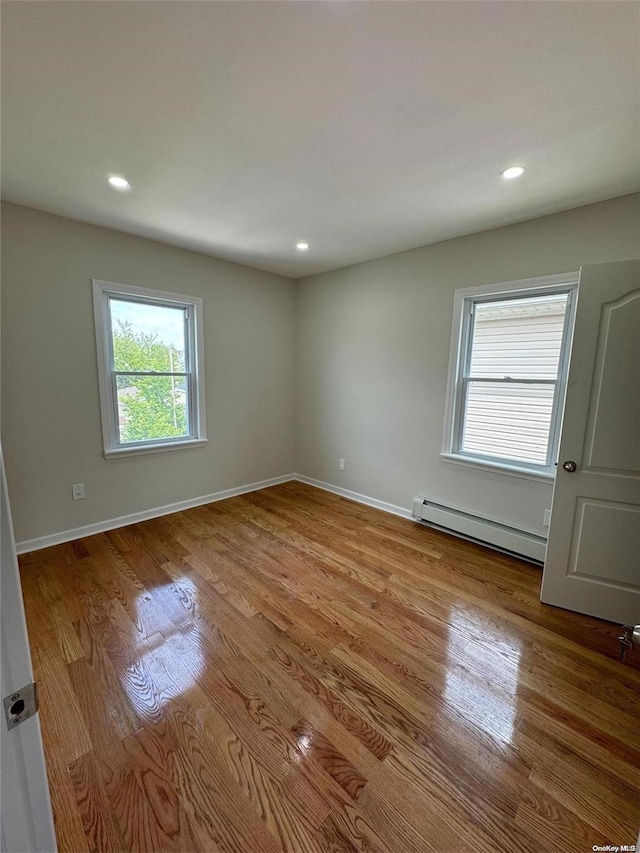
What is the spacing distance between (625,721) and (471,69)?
8.99 feet

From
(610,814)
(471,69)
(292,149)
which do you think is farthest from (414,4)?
(610,814)

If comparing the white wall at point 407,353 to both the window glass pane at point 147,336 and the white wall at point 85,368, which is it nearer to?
the white wall at point 85,368

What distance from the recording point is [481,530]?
2.89m

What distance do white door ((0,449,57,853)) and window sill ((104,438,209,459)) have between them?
273 cm

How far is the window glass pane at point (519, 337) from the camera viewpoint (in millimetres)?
2564

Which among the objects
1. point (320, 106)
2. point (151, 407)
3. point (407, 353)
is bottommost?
point (151, 407)

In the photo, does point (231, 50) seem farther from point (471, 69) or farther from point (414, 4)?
point (471, 69)

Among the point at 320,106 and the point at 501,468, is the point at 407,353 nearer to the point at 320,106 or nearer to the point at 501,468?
the point at 501,468

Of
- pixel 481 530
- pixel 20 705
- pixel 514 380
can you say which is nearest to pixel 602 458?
pixel 514 380

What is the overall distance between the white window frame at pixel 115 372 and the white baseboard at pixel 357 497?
148 cm

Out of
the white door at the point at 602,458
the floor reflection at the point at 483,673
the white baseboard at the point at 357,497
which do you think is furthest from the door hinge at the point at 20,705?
the white baseboard at the point at 357,497

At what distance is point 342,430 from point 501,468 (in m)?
1.76

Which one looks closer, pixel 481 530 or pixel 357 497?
pixel 481 530

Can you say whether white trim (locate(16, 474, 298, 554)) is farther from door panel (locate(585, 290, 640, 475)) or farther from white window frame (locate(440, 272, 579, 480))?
door panel (locate(585, 290, 640, 475))
